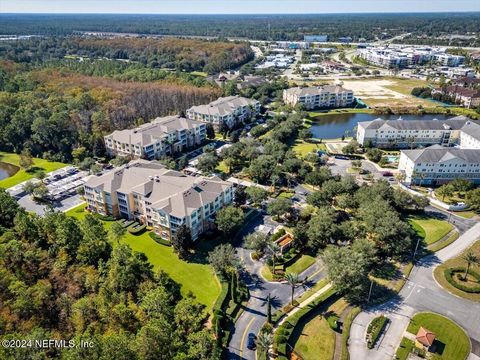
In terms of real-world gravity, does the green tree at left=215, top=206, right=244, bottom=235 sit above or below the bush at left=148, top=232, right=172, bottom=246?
above

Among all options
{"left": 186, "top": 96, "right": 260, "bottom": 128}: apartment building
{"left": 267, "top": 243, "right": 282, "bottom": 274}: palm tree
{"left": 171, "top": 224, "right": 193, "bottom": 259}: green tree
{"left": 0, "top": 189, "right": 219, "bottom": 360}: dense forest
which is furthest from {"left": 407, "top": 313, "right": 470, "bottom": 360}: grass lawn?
{"left": 186, "top": 96, "right": 260, "bottom": 128}: apartment building

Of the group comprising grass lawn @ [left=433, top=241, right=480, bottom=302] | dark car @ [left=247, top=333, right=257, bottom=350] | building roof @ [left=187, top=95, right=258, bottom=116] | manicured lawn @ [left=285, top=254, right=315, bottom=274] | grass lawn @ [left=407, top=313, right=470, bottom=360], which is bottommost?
dark car @ [left=247, top=333, right=257, bottom=350]

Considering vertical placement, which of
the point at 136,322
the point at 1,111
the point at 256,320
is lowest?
the point at 256,320

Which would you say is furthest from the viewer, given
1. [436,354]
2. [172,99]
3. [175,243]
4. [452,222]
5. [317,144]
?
[172,99]

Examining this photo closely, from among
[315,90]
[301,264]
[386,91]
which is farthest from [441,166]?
[386,91]

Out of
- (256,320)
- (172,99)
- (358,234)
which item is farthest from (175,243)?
(172,99)

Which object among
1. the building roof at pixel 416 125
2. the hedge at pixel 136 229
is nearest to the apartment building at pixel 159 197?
the hedge at pixel 136 229

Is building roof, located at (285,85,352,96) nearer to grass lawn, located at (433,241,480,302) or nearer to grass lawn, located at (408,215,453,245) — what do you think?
grass lawn, located at (408,215,453,245)

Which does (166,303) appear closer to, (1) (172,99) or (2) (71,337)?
(2) (71,337)
